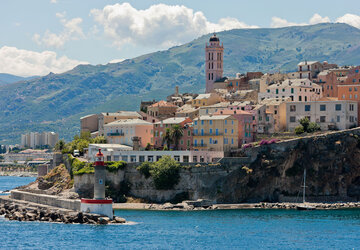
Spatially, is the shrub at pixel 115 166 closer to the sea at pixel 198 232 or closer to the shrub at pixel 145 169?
the shrub at pixel 145 169

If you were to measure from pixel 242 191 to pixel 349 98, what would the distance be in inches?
921

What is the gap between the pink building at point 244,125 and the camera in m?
104

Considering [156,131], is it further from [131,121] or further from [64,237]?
[64,237]

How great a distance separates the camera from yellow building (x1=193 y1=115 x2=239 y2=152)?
102m

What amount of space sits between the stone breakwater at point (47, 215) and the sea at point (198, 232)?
131cm

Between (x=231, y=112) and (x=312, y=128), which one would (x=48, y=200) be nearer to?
(x=231, y=112)

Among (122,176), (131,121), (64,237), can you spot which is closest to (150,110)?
(131,121)

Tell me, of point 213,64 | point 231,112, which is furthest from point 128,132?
point 213,64

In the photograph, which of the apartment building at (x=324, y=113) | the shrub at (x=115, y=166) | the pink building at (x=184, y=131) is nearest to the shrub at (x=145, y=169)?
the shrub at (x=115, y=166)

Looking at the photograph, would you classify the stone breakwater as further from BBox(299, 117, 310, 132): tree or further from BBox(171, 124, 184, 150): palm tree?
BBox(299, 117, 310, 132): tree

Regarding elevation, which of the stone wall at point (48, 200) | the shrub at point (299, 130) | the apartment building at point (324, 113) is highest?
the apartment building at point (324, 113)

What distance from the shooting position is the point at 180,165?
3846 inches

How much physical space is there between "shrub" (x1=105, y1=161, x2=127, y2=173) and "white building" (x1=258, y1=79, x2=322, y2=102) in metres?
27.5

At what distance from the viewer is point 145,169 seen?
325 feet
